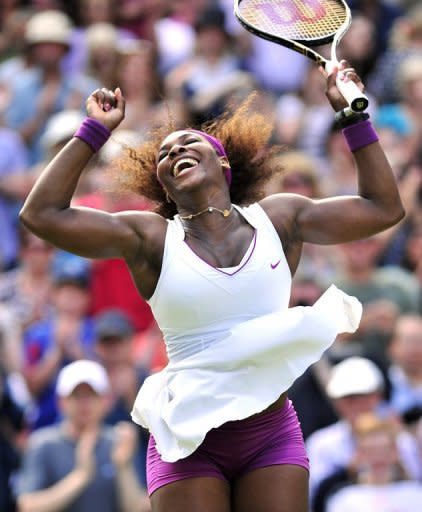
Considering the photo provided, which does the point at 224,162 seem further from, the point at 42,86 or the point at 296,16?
the point at 42,86

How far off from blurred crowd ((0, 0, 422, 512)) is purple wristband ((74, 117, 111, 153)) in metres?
0.48

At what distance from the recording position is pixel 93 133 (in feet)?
17.5

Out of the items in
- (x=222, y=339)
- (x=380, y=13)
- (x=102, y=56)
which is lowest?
(x=380, y=13)

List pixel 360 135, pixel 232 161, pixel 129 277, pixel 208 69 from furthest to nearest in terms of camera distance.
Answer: pixel 208 69, pixel 129 277, pixel 232 161, pixel 360 135

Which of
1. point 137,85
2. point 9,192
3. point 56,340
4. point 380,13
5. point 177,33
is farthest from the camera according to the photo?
point 380,13

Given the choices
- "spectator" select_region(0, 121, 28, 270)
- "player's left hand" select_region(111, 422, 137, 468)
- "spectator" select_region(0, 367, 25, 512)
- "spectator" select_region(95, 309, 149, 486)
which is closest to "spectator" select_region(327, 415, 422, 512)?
"player's left hand" select_region(111, 422, 137, 468)

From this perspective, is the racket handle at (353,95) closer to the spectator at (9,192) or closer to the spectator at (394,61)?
the spectator at (9,192)

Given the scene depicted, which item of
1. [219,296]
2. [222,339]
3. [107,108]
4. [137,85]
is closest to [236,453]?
[222,339]

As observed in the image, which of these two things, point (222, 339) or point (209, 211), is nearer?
point (222, 339)

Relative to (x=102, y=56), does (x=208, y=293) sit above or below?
above

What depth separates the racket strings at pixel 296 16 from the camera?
19.2ft

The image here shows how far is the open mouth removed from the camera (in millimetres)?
5422

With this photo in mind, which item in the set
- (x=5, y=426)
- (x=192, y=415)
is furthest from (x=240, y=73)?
(x=192, y=415)

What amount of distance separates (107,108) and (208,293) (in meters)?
0.82
